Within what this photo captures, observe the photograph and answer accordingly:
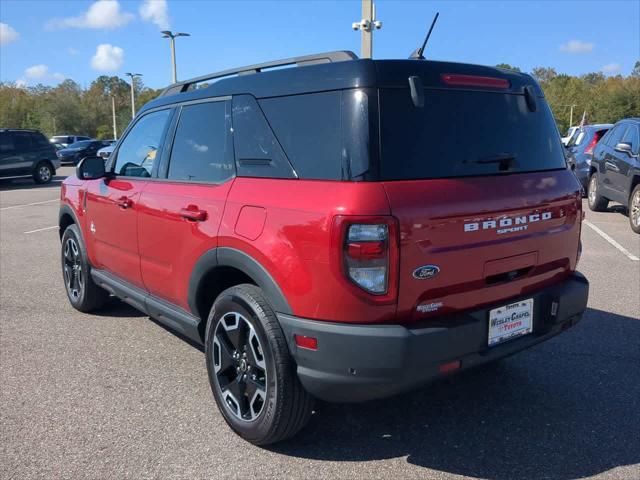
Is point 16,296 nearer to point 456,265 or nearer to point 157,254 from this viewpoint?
point 157,254

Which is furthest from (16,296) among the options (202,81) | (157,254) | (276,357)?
(276,357)

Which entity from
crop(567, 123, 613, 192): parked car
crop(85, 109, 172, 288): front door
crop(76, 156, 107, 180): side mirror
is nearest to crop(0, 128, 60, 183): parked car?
crop(85, 109, 172, 288): front door

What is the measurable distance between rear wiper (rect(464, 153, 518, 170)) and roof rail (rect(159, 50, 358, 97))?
0.81 meters

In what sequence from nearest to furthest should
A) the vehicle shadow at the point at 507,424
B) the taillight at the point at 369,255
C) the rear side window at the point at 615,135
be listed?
the taillight at the point at 369,255 < the vehicle shadow at the point at 507,424 < the rear side window at the point at 615,135

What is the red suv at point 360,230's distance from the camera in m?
2.43

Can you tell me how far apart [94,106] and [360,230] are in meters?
80.0

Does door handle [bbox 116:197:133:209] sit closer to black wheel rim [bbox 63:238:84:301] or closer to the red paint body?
the red paint body

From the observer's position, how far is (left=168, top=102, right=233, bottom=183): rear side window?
3228 mm

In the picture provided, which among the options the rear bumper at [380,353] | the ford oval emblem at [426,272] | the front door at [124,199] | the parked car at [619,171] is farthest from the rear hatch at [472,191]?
the parked car at [619,171]

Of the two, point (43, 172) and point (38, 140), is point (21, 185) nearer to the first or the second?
point (43, 172)

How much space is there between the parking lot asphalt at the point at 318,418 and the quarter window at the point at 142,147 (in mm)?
1377

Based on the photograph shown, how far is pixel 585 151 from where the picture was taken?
1269cm

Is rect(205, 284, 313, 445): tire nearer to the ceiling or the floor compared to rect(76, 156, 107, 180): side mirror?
nearer to the floor

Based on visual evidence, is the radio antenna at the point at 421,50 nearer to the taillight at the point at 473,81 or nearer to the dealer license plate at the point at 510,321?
the taillight at the point at 473,81
